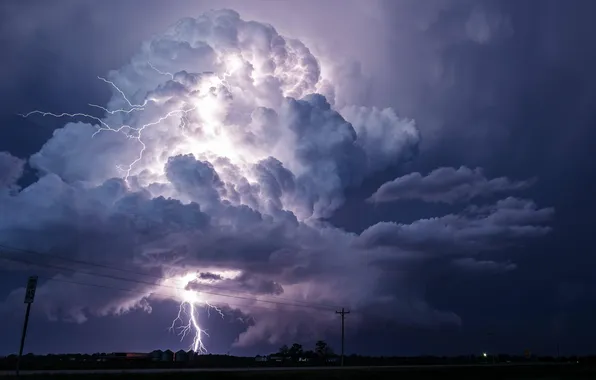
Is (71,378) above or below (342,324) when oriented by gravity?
below

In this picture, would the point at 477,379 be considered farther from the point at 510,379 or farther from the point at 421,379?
the point at 421,379

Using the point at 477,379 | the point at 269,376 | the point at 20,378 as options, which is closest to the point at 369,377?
the point at 269,376

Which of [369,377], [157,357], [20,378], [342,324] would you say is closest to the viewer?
[20,378]

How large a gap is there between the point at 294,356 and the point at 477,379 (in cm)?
12107

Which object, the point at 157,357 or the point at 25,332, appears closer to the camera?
the point at 25,332

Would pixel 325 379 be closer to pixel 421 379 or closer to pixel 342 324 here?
pixel 421 379

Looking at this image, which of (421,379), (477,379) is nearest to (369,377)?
(421,379)

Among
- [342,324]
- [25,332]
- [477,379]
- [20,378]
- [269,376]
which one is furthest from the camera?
[342,324]

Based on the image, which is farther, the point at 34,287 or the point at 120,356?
the point at 120,356

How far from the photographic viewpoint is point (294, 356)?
197625 mm

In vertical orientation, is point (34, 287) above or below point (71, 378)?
above

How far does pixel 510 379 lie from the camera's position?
3359 inches

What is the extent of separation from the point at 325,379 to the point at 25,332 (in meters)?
36.2

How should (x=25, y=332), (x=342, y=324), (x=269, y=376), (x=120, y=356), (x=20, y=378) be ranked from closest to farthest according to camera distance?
(x=20, y=378) → (x=25, y=332) → (x=269, y=376) → (x=342, y=324) → (x=120, y=356)
